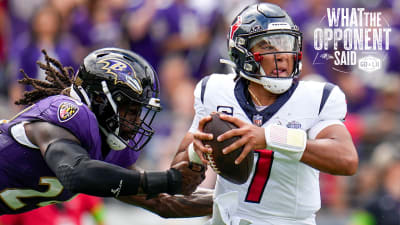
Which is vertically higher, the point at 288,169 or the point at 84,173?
the point at 84,173

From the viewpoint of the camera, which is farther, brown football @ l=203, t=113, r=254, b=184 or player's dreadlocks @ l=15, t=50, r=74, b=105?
player's dreadlocks @ l=15, t=50, r=74, b=105

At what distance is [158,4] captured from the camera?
7961mm

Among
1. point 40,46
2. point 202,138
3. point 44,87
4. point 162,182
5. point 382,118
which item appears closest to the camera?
point 202,138

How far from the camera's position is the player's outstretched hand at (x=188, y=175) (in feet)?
12.5

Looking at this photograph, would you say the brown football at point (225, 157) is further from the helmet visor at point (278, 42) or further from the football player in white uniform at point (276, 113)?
the helmet visor at point (278, 42)

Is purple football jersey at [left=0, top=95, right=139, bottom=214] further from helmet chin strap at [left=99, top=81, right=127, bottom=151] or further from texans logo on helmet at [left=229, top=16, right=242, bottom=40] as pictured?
texans logo on helmet at [left=229, top=16, right=242, bottom=40]

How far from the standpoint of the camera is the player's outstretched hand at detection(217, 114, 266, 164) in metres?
3.36

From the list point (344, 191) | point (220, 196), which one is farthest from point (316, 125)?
point (344, 191)

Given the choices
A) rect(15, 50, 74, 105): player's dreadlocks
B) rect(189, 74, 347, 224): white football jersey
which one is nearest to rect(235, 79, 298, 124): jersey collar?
rect(189, 74, 347, 224): white football jersey

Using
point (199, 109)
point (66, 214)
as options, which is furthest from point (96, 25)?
point (199, 109)

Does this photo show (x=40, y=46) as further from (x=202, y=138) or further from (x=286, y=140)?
(x=286, y=140)

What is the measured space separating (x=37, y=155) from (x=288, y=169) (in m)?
1.31

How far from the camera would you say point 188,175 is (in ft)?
12.5

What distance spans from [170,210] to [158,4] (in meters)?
4.12
